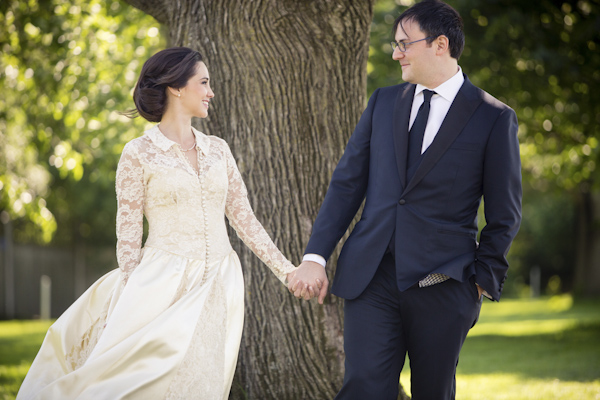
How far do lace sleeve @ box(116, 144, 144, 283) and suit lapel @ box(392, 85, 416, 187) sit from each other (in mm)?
1233

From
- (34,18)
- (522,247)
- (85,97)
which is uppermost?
(34,18)

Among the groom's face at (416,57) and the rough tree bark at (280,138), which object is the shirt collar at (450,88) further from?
the rough tree bark at (280,138)

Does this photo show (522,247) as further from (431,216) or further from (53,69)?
(431,216)

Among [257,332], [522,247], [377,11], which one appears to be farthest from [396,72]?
[522,247]

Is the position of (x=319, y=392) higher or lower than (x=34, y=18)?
lower

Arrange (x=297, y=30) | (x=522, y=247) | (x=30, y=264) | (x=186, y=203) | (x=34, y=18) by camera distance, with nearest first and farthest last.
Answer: (x=186, y=203), (x=297, y=30), (x=34, y=18), (x=30, y=264), (x=522, y=247)

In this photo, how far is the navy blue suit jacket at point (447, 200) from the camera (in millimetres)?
3078

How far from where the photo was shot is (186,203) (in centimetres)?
346

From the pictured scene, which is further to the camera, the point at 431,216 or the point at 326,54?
the point at 326,54

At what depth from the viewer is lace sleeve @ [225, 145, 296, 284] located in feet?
12.1

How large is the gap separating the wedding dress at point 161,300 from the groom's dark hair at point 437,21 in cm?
119

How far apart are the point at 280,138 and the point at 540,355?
6114 mm

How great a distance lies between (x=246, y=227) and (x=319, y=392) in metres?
1.32

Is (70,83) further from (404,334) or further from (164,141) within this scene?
(404,334)
